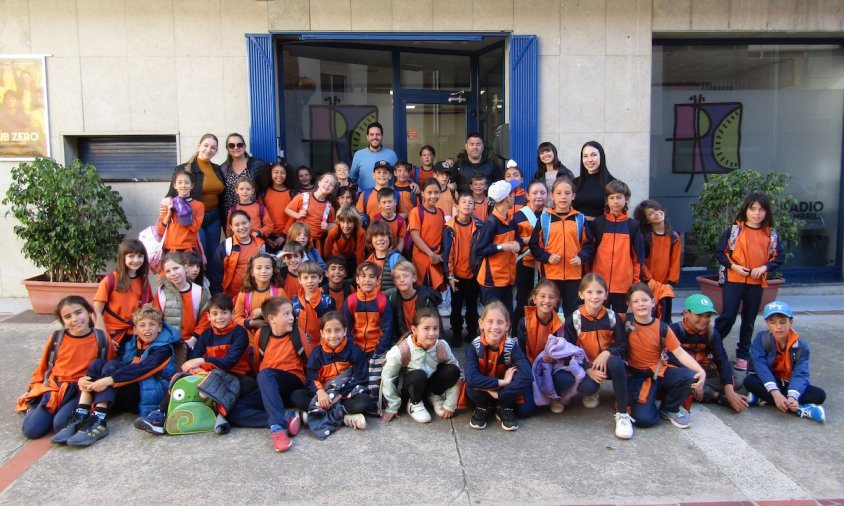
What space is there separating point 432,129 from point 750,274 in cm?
461

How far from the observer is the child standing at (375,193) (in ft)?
20.5

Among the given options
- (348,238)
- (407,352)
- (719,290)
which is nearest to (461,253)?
(348,238)

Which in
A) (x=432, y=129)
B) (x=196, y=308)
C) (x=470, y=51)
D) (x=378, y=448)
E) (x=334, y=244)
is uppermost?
(x=470, y=51)

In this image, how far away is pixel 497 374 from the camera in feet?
14.1

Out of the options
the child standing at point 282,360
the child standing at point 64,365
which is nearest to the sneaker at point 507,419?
the child standing at point 282,360

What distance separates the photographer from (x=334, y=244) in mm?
5922

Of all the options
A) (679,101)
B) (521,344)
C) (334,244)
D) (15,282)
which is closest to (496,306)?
(521,344)

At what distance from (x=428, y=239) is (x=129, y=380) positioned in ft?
9.11

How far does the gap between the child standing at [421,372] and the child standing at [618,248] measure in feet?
5.20

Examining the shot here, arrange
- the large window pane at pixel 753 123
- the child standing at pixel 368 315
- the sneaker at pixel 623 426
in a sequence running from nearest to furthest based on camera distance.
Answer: the sneaker at pixel 623 426
the child standing at pixel 368 315
the large window pane at pixel 753 123

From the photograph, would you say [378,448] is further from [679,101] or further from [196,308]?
[679,101]

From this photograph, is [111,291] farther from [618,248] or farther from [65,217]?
[618,248]

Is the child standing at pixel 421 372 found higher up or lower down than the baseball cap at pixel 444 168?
lower down

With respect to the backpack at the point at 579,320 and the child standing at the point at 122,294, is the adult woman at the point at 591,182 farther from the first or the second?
the child standing at the point at 122,294
